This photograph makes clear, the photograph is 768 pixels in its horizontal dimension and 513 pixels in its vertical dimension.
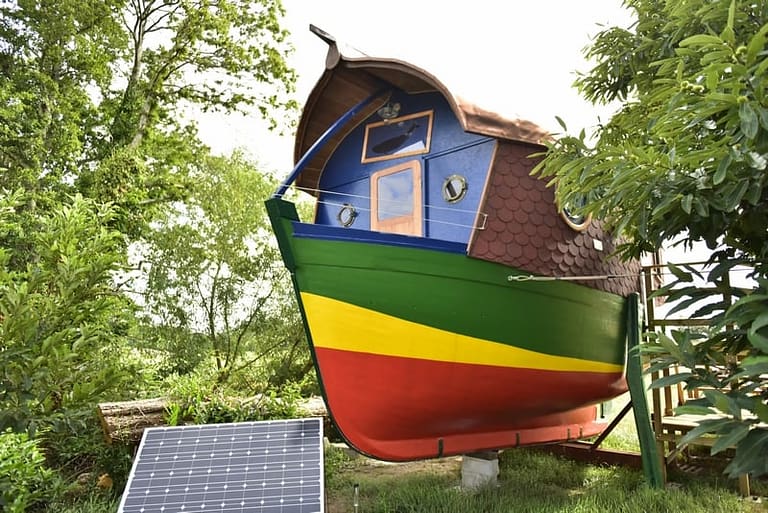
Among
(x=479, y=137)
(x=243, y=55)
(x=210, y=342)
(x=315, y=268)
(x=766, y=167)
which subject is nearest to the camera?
(x=766, y=167)

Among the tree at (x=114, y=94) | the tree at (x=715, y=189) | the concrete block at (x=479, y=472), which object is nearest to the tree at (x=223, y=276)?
the tree at (x=114, y=94)

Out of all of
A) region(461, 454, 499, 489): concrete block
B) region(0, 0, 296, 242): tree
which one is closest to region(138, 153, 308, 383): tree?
region(0, 0, 296, 242): tree

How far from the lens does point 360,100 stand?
5.50 m

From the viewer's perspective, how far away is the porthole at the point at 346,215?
576cm

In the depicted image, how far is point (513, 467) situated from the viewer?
6.29 meters

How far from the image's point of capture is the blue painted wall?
186 inches

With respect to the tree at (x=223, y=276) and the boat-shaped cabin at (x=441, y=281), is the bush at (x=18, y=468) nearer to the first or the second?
the boat-shaped cabin at (x=441, y=281)

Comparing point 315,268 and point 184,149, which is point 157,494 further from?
point 184,149

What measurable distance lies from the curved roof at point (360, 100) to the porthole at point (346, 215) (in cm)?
42

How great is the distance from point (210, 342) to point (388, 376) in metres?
5.50

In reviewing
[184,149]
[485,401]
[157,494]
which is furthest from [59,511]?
[184,149]

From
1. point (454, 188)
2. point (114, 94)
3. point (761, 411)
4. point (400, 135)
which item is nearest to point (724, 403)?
point (761, 411)

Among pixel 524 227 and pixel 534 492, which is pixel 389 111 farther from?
pixel 534 492

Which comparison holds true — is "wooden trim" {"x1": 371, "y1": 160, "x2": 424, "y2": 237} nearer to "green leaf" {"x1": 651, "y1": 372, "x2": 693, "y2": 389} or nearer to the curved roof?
the curved roof
